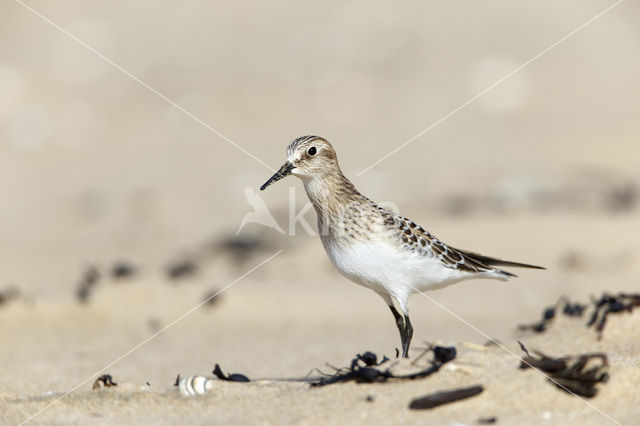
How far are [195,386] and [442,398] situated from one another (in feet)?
4.23

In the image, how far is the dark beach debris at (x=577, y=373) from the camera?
143 inches

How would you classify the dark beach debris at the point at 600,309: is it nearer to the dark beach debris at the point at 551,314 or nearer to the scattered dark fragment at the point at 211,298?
the dark beach debris at the point at 551,314

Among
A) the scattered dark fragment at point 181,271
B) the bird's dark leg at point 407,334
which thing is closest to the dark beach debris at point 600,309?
the bird's dark leg at point 407,334

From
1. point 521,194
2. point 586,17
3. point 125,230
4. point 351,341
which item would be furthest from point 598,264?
point 586,17

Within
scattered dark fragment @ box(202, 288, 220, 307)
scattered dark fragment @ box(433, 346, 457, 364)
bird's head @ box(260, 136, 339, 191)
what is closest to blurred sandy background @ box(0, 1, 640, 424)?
scattered dark fragment @ box(202, 288, 220, 307)

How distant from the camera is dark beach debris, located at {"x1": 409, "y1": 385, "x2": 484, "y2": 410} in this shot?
11.6 feet

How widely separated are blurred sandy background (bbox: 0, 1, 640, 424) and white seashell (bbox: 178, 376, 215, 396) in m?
0.17

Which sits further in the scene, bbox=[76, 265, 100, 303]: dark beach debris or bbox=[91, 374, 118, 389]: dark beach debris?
bbox=[76, 265, 100, 303]: dark beach debris

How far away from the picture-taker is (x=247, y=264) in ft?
30.8

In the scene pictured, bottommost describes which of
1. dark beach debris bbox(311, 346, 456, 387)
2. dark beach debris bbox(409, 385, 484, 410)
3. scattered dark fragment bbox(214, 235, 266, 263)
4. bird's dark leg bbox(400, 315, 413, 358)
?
dark beach debris bbox(409, 385, 484, 410)

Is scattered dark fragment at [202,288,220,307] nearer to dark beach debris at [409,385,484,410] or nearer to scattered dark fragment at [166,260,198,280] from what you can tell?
scattered dark fragment at [166,260,198,280]

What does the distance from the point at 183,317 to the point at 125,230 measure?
16.3 feet

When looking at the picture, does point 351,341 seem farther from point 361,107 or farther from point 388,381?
point 361,107

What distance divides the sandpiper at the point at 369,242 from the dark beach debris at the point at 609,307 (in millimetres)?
1051
